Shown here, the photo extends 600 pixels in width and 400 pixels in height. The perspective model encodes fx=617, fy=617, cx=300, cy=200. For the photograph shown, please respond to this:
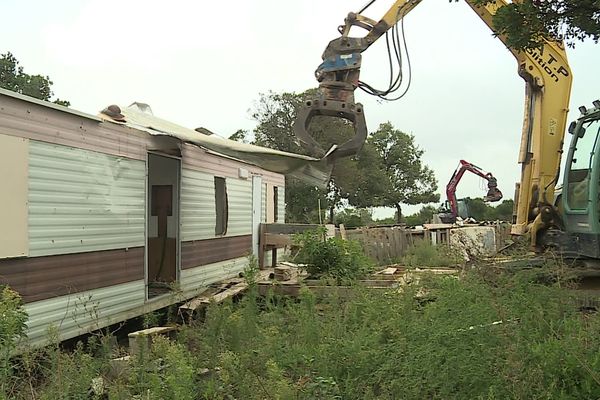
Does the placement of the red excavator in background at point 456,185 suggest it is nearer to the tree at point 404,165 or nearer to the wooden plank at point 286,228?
the tree at point 404,165

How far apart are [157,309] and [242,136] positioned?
2183 centimetres

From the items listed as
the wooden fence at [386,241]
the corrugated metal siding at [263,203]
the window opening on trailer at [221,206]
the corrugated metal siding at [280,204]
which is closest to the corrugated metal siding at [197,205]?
the window opening on trailer at [221,206]

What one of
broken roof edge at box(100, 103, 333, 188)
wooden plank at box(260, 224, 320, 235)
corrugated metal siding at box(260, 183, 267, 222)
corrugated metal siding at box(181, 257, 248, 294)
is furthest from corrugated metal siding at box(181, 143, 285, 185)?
corrugated metal siding at box(181, 257, 248, 294)

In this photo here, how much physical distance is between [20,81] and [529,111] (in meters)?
26.5

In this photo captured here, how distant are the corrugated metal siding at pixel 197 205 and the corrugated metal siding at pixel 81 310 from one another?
5.11ft

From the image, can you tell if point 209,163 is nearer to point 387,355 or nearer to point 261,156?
point 261,156

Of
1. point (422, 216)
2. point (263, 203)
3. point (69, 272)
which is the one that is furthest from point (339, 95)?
point (422, 216)

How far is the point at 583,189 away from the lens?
6.49 metres

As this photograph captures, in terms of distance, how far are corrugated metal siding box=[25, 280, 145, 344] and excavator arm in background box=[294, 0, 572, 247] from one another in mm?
2840

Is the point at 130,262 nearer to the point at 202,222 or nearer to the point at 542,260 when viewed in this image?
the point at 202,222

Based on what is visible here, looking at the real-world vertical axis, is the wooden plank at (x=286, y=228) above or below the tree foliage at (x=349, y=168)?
below

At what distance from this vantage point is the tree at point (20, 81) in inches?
1104

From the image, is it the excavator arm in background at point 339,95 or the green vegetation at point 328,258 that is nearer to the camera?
the excavator arm in background at point 339,95

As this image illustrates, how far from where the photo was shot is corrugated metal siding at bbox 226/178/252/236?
1089 centimetres
